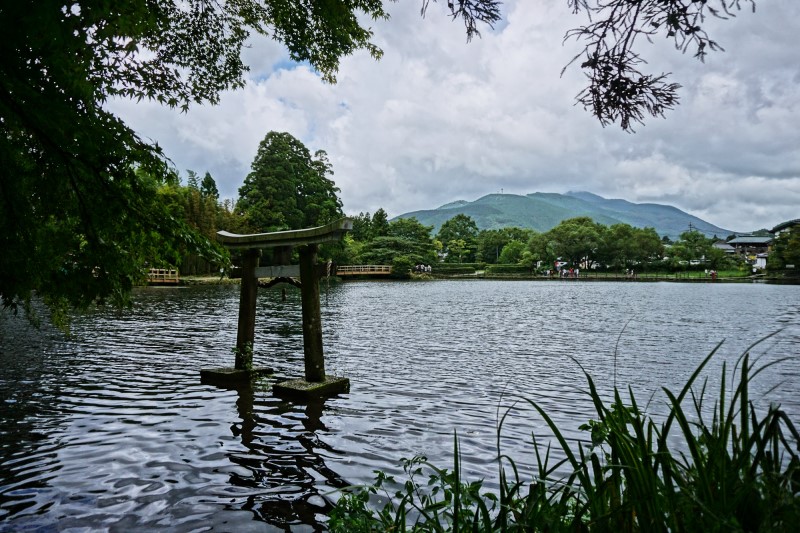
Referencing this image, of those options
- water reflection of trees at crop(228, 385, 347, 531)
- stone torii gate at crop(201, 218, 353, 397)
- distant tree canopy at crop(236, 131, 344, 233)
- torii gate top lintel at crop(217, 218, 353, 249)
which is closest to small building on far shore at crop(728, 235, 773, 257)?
distant tree canopy at crop(236, 131, 344, 233)

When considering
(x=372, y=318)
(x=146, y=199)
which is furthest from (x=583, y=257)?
(x=146, y=199)

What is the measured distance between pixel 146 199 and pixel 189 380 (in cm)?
512

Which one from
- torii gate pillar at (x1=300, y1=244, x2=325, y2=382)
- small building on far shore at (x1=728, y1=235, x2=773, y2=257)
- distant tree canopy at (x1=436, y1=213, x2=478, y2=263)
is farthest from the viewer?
distant tree canopy at (x1=436, y1=213, x2=478, y2=263)

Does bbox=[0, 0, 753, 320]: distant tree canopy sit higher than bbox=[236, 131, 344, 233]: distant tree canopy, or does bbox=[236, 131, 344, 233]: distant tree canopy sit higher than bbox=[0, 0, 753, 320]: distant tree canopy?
bbox=[236, 131, 344, 233]: distant tree canopy

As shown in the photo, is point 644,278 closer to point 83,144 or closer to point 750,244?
point 750,244

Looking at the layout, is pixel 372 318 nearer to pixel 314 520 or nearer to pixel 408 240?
pixel 314 520

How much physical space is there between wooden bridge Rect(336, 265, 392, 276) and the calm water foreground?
161 feet

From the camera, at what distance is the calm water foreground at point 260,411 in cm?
425

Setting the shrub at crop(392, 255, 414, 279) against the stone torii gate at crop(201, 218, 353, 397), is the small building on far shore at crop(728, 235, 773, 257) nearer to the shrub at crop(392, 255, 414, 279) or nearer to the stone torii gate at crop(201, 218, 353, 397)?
the shrub at crop(392, 255, 414, 279)

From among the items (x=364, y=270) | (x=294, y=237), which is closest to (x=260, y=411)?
(x=294, y=237)

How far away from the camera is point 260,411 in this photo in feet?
23.1

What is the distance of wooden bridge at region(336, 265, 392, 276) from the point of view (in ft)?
218

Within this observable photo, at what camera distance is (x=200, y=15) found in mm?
8922

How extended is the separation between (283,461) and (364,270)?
209 feet
